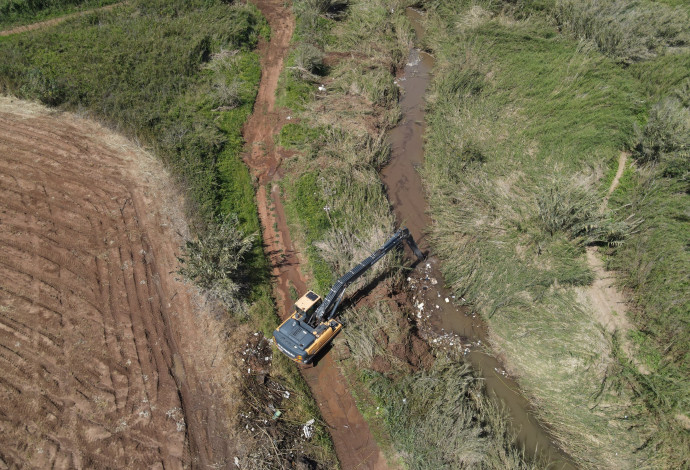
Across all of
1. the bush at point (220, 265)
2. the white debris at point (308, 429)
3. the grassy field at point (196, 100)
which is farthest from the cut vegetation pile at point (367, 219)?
the bush at point (220, 265)

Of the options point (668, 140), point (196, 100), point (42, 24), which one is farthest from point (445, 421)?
point (42, 24)

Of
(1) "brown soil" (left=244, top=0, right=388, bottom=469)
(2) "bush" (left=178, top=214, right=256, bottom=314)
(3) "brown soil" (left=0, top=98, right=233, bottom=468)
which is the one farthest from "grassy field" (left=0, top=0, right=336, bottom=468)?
(3) "brown soil" (left=0, top=98, right=233, bottom=468)

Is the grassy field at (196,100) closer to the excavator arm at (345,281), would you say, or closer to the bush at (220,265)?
the bush at (220,265)

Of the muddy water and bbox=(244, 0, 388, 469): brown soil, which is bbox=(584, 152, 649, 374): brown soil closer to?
the muddy water

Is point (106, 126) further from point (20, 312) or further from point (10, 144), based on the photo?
point (20, 312)

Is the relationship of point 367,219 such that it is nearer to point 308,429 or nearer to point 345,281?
point 345,281
